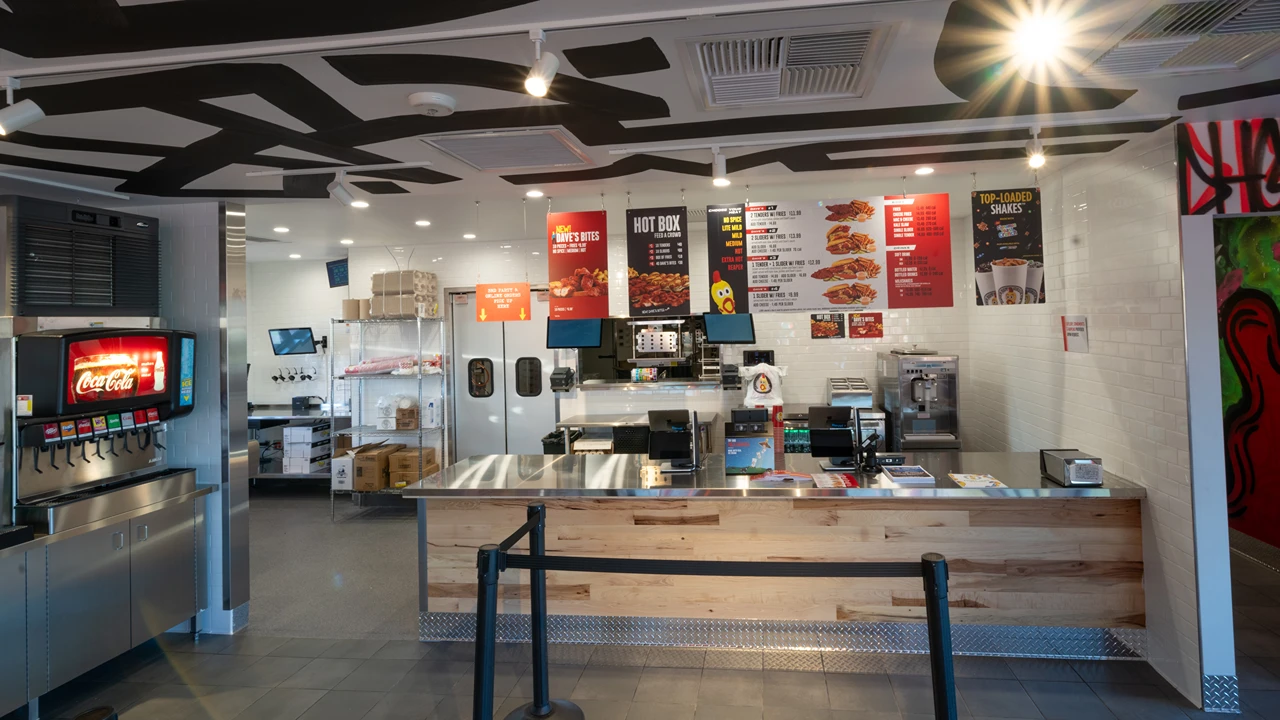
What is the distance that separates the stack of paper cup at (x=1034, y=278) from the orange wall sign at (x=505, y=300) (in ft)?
13.4

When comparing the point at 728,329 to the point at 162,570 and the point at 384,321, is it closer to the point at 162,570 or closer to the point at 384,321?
the point at 384,321

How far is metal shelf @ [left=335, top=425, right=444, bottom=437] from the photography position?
7602mm

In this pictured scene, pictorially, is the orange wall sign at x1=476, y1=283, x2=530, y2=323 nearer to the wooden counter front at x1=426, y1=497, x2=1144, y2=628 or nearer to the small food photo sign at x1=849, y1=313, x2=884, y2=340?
the wooden counter front at x1=426, y1=497, x2=1144, y2=628

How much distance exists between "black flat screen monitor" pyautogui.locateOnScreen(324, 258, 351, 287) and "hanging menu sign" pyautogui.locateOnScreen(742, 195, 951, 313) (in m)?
6.10

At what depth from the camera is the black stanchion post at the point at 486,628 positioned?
103 inches

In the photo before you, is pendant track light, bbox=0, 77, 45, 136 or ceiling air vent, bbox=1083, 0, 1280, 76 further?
pendant track light, bbox=0, 77, 45, 136

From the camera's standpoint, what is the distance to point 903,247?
14.4 ft

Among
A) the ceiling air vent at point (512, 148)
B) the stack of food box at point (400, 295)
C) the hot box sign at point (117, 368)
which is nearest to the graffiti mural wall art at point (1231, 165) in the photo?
the ceiling air vent at point (512, 148)

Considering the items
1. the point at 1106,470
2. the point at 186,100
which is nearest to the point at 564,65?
the point at 186,100

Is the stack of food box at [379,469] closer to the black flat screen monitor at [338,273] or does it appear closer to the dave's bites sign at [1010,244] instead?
the black flat screen monitor at [338,273]

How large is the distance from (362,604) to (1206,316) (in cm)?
534

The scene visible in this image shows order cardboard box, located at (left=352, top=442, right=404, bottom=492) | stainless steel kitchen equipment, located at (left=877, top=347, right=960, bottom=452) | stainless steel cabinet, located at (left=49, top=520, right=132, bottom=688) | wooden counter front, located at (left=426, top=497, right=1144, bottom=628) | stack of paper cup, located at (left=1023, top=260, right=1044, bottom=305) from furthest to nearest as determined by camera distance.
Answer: cardboard box, located at (left=352, top=442, right=404, bottom=492) → stainless steel kitchen equipment, located at (left=877, top=347, right=960, bottom=452) → stack of paper cup, located at (left=1023, top=260, right=1044, bottom=305) → wooden counter front, located at (left=426, top=497, right=1144, bottom=628) → stainless steel cabinet, located at (left=49, top=520, right=132, bottom=688)

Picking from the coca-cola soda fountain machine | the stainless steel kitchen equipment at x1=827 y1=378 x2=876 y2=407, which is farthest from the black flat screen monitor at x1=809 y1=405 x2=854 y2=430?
the coca-cola soda fountain machine

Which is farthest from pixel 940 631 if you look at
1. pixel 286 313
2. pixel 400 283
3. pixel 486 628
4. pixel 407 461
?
pixel 286 313
